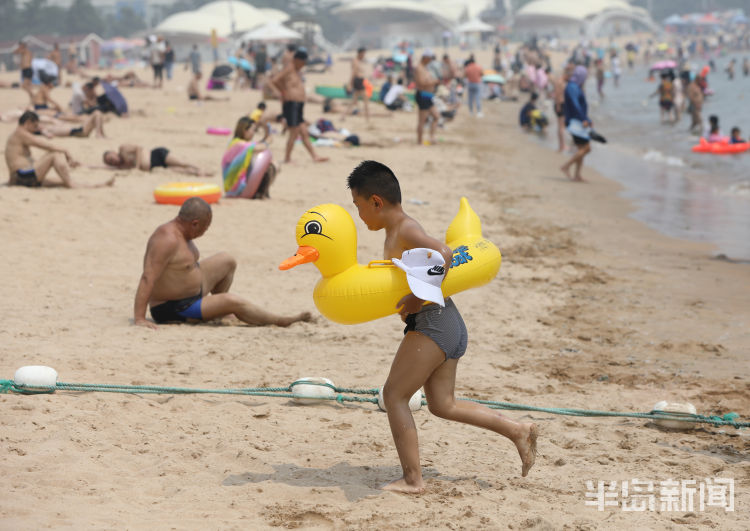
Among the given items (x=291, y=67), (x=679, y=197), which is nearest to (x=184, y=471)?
(x=291, y=67)

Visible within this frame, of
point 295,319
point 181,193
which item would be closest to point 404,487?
point 295,319

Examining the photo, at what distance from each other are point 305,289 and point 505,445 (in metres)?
3.74

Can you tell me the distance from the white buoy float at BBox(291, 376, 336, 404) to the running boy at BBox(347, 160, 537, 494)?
1.28 metres

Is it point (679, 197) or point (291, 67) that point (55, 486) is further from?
point (679, 197)

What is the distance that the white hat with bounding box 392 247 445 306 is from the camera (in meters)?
3.52

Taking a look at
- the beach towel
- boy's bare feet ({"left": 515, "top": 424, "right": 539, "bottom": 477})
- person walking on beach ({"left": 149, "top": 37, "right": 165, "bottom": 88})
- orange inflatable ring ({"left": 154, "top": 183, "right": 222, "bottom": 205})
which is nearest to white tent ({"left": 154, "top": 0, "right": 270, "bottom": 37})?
person walking on beach ({"left": 149, "top": 37, "right": 165, "bottom": 88})

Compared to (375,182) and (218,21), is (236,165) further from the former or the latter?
(218,21)

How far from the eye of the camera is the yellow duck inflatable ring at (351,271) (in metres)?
3.65

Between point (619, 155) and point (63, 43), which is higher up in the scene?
→ point (63, 43)

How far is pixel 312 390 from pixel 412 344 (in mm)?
1492

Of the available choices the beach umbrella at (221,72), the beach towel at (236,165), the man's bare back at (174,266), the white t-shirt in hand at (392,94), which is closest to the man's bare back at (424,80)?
the beach towel at (236,165)

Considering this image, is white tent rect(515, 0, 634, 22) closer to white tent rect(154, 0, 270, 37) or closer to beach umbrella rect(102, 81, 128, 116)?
white tent rect(154, 0, 270, 37)

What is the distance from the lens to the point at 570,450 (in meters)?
4.54

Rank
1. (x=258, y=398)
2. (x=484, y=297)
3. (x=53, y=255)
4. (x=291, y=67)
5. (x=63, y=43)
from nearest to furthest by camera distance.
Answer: (x=258, y=398) → (x=484, y=297) → (x=53, y=255) → (x=291, y=67) → (x=63, y=43)
